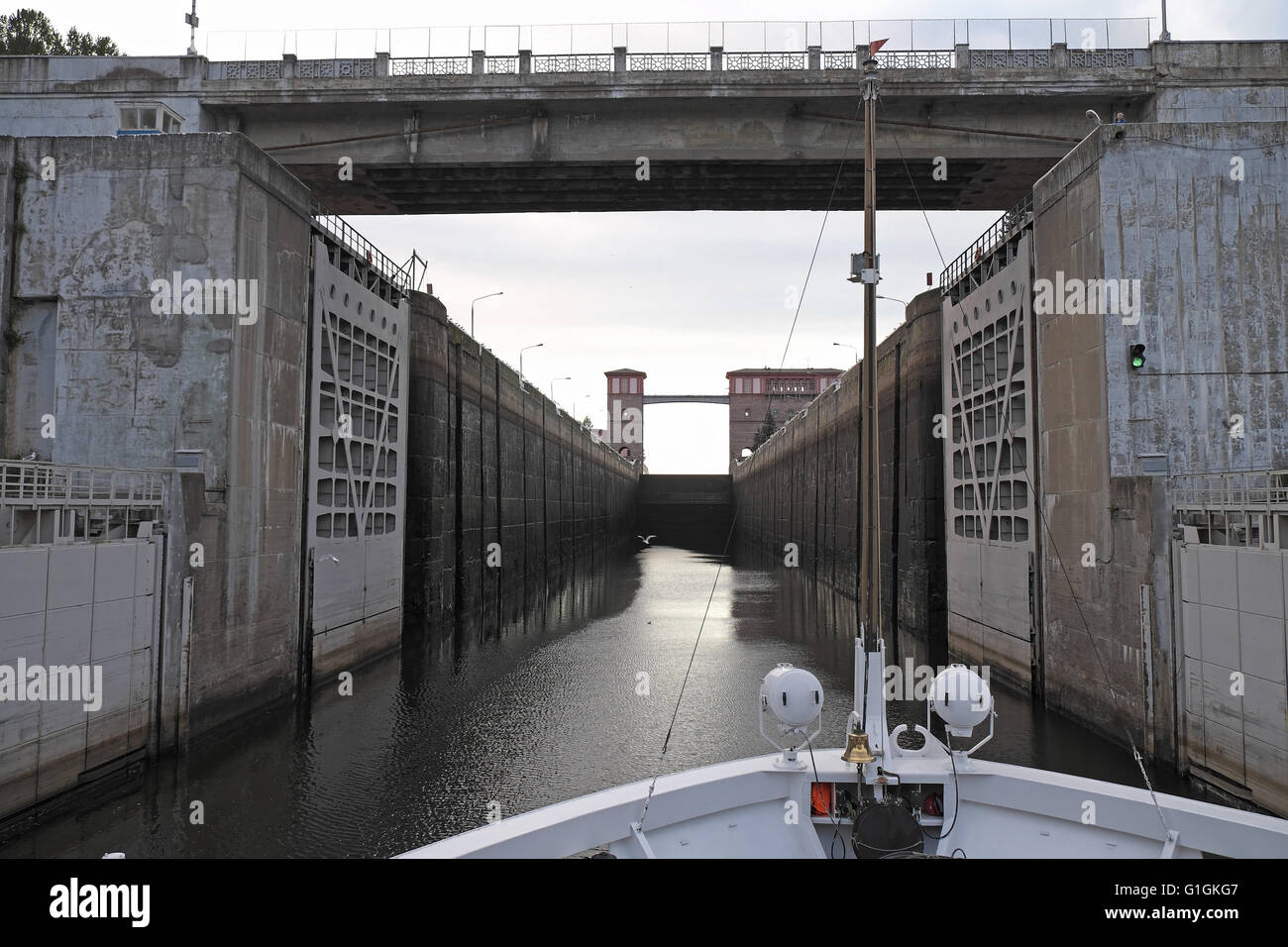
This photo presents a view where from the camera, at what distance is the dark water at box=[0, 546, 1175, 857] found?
11.9 metres

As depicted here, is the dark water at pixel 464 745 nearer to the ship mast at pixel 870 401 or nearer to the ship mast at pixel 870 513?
the ship mast at pixel 870 513

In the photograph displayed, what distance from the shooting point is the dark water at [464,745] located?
11.9m

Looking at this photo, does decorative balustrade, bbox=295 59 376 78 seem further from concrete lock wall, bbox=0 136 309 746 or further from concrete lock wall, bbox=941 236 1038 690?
concrete lock wall, bbox=941 236 1038 690

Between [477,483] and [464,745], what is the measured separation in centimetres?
2104

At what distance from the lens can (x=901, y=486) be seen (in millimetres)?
30516

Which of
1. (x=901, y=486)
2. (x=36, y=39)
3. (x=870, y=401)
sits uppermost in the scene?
(x=36, y=39)

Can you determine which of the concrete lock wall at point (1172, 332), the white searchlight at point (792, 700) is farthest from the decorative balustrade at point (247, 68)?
the white searchlight at point (792, 700)

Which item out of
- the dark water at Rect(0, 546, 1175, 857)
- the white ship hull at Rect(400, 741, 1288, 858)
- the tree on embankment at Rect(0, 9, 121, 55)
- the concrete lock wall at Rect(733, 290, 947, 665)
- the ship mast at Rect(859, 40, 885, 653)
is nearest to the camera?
the white ship hull at Rect(400, 741, 1288, 858)

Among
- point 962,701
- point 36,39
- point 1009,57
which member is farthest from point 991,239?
point 36,39

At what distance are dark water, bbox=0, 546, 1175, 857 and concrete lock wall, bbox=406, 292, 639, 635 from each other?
11.6 ft

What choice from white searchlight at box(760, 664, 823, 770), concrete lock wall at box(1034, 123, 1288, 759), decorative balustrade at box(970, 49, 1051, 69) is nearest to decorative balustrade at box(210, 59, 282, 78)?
decorative balustrade at box(970, 49, 1051, 69)

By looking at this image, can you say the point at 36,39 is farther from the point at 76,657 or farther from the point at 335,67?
the point at 76,657

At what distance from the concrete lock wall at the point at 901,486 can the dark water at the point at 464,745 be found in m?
3.09
